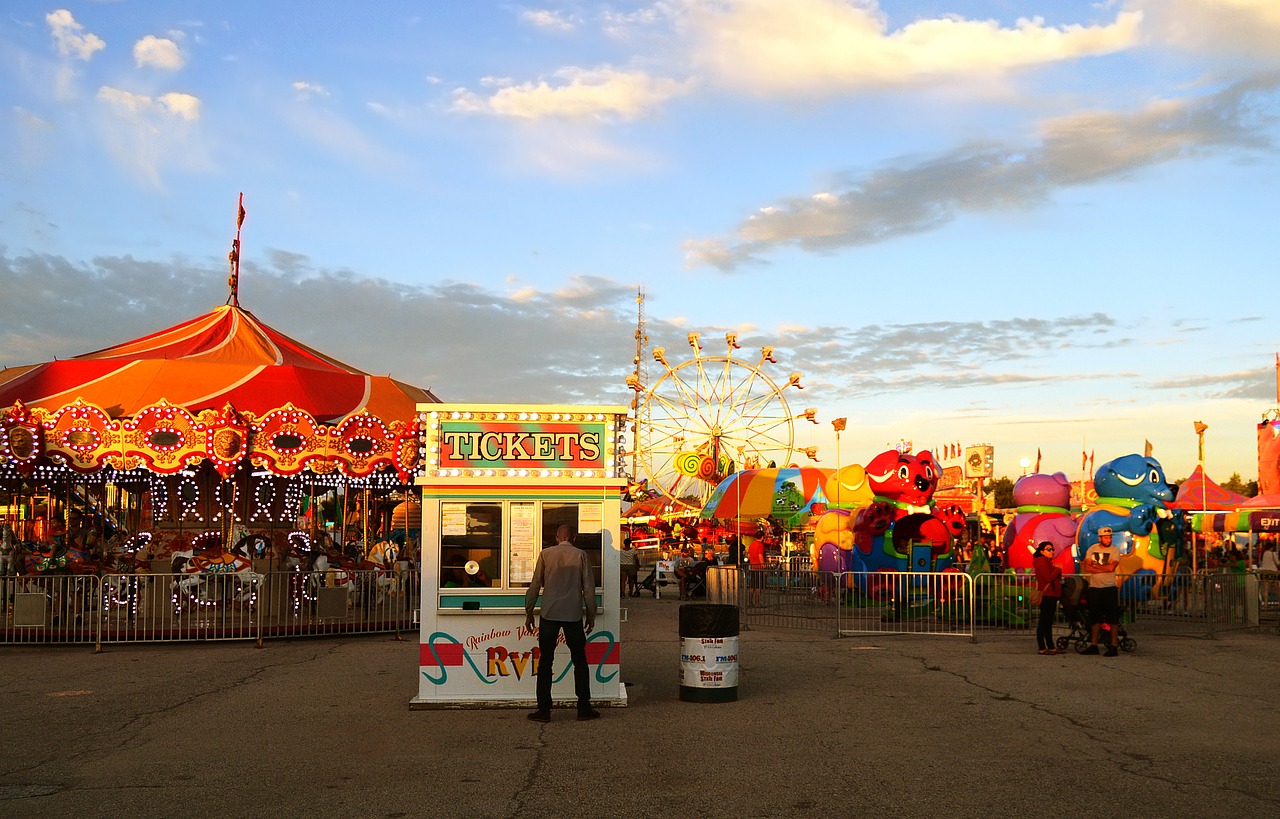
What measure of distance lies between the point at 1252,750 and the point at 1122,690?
10.2 feet

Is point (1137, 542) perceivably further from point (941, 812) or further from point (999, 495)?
point (999, 495)

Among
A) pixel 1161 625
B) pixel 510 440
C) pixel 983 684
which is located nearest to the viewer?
pixel 510 440

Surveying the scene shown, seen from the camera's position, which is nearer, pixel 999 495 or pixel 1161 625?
pixel 1161 625

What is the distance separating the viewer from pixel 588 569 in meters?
9.77

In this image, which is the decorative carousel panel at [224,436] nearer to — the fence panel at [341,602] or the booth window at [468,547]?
the fence panel at [341,602]

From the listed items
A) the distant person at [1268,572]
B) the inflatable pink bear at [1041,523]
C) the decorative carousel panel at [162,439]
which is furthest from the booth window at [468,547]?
the distant person at [1268,572]

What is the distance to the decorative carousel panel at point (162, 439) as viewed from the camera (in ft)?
60.3

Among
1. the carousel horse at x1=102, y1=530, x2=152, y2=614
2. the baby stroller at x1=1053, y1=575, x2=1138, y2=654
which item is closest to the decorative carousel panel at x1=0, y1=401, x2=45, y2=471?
the carousel horse at x1=102, y1=530, x2=152, y2=614

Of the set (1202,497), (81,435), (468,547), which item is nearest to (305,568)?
(81,435)

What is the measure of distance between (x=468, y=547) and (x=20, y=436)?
1128 centimetres

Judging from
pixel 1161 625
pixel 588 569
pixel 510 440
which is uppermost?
pixel 510 440

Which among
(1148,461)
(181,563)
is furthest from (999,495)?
(181,563)

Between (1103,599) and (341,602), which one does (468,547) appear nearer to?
(341,602)

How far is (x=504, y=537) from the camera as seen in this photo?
1041 centimetres
